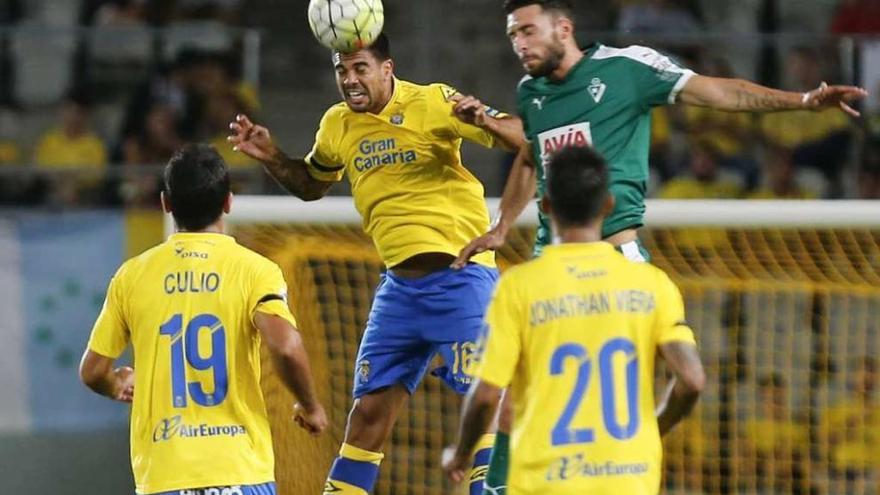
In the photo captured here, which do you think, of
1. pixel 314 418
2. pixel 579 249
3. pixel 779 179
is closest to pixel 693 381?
pixel 579 249

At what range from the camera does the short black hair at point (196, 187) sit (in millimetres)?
5547

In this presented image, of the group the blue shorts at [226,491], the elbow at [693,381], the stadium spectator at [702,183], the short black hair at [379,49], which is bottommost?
the blue shorts at [226,491]

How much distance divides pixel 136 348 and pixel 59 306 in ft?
13.6

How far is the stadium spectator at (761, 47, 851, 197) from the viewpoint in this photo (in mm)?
11297

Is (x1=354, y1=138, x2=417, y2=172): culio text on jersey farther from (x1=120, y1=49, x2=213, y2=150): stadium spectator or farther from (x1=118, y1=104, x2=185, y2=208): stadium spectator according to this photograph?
(x1=120, y1=49, x2=213, y2=150): stadium spectator

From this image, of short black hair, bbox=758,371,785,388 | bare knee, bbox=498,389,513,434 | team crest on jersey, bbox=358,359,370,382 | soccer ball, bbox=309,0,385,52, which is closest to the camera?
bare knee, bbox=498,389,513,434

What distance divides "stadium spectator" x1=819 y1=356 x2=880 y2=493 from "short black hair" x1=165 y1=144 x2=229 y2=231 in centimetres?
453

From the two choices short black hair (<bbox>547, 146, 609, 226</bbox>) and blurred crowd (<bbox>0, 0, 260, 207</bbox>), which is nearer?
short black hair (<bbox>547, 146, 609, 226</bbox>)

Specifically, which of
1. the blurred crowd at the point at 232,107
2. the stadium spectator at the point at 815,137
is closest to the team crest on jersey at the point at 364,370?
the blurred crowd at the point at 232,107

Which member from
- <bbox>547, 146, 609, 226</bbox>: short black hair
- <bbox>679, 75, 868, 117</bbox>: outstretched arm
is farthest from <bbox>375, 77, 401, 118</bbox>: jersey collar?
<bbox>547, 146, 609, 226</bbox>: short black hair

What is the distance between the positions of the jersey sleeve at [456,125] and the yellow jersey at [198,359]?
4.73 feet

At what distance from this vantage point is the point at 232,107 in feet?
40.3

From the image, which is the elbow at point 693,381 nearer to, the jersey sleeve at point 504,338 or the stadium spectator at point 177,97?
the jersey sleeve at point 504,338

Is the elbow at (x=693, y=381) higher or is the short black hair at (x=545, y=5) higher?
the short black hair at (x=545, y=5)
